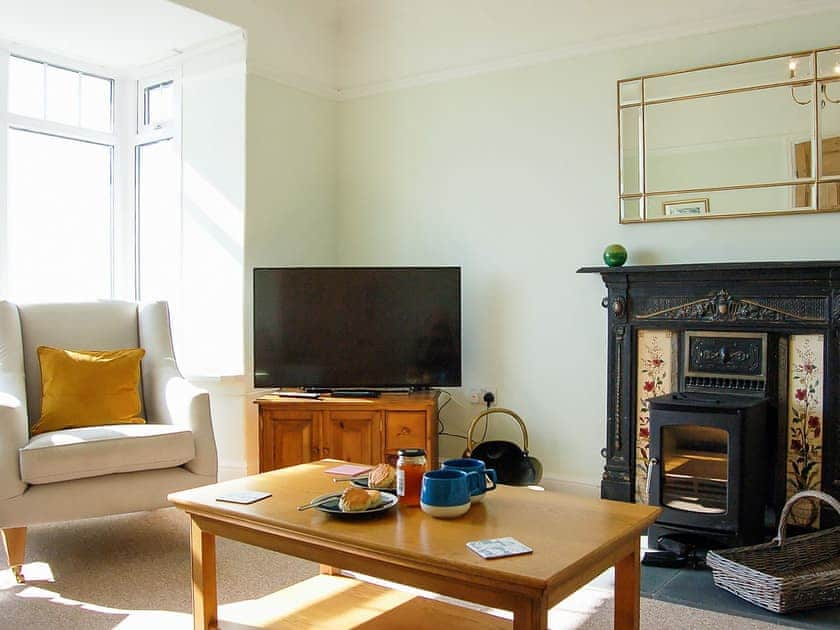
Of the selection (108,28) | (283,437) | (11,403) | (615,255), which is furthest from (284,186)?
(11,403)

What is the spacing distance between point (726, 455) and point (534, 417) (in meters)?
1.14

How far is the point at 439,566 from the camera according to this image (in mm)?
1690

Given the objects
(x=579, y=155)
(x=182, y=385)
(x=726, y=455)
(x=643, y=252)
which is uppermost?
(x=579, y=155)

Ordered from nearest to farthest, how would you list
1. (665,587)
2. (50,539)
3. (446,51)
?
1. (665,587)
2. (50,539)
3. (446,51)

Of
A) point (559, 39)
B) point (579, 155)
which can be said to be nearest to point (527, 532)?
point (579, 155)

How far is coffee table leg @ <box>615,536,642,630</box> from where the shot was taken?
2.02 metres

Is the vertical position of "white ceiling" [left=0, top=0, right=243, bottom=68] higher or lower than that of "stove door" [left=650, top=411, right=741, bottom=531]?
higher

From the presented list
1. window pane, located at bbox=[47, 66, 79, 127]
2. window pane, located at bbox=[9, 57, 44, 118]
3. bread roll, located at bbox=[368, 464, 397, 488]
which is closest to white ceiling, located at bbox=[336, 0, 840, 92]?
window pane, located at bbox=[47, 66, 79, 127]

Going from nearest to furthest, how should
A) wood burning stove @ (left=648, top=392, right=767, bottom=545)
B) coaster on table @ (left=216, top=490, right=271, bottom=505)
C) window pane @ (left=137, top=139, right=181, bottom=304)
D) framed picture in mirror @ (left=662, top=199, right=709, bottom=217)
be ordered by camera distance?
coaster on table @ (left=216, top=490, right=271, bottom=505) < wood burning stove @ (left=648, top=392, right=767, bottom=545) < framed picture in mirror @ (left=662, top=199, right=709, bottom=217) < window pane @ (left=137, top=139, right=181, bottom=304)

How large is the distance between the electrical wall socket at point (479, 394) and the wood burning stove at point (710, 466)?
1109 mm

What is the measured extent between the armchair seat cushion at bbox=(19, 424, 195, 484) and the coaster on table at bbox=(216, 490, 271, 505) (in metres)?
0.92

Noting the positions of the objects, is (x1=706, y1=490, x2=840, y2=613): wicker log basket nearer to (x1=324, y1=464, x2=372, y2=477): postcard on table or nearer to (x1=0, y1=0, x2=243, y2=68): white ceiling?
(x1=324, y1=464, x2=372, y2=477): postcard on table

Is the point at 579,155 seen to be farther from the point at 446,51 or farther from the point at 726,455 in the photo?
the point at 726,455

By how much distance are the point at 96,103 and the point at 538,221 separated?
2680 millimetres
